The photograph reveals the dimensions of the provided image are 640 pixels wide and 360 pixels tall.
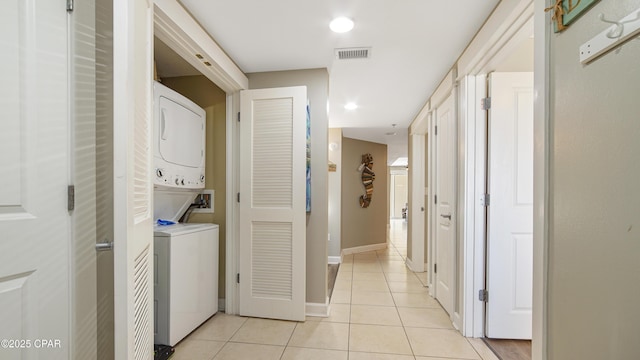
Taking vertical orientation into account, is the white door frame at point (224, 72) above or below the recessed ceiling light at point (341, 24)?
below

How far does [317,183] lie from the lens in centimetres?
262

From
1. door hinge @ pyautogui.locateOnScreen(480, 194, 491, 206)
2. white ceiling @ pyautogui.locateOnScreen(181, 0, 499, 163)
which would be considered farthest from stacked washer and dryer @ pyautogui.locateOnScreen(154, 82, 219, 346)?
door hinge @ pyautogui.locateOnScreen(480, 194, 491, 206)

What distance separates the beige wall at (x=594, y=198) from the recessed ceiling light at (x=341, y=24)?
1145 millimetres

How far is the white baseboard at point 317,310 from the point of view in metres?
2.58

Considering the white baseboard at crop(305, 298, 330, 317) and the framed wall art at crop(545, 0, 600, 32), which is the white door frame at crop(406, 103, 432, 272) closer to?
the white baseboard at crop(305, 298, 330, 317)

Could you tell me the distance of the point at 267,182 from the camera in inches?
99.4

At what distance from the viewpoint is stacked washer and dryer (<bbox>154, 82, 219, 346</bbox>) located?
1946mm

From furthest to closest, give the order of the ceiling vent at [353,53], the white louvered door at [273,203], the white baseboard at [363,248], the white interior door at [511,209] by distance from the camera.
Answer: the white baseboard at [363,248], the white louvered door at [273,203], the ceiling vent at [353,53], the white interior door at [511,209]

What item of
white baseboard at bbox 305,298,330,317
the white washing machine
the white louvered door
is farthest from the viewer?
white baseboard at bbox 305,298,330,317

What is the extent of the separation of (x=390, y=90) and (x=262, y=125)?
1.51 metres

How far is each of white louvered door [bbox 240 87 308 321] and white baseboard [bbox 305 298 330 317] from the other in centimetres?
15

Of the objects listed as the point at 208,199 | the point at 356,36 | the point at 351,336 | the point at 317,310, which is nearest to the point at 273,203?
the point at 208,199

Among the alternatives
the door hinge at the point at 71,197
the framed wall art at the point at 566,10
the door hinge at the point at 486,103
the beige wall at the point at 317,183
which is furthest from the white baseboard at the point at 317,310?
the framed wall art at the point at 566,10

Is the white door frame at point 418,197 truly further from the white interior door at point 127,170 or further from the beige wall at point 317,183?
the white interior door at point 127,170
